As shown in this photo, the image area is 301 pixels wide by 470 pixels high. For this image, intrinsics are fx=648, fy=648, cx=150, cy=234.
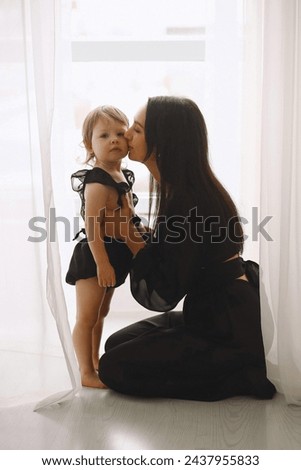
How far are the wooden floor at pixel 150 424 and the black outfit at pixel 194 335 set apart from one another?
0.06 metres

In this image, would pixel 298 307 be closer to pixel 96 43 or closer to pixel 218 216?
pixel 218 216

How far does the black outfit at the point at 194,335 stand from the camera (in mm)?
2197

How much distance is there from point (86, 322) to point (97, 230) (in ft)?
1.12

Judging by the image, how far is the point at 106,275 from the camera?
7.42 ft

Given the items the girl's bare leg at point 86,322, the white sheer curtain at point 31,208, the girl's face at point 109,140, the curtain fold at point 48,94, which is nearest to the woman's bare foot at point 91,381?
the girl's bare leg at point 86,322

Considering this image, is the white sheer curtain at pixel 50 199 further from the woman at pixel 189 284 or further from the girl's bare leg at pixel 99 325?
the girl's bare leg at pixel 99 325

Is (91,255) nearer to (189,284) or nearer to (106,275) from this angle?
(106,275)

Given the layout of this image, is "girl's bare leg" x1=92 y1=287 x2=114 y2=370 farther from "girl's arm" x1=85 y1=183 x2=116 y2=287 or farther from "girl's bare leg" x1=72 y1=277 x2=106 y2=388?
"girl's arm" x1=85 y1=183 x2=116 y2=287

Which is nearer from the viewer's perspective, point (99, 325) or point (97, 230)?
point (97, 230)

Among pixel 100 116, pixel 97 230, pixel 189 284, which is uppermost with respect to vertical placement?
pixel 100 116

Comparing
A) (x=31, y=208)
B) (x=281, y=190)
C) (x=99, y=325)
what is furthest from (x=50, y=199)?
(x=281, y=190)

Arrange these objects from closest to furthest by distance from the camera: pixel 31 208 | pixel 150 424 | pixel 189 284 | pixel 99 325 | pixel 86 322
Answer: pixel 150 424 < pixel 31 208 < pixel 189 284 < pixel 86 322 < pixel 99 325

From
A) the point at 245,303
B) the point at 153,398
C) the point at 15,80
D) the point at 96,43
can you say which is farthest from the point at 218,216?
the point at 96,43

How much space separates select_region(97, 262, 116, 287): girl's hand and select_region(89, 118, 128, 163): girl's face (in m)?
0.38
